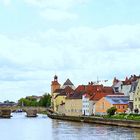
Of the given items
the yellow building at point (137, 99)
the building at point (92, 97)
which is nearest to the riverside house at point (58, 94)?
the building at point (92, 97)

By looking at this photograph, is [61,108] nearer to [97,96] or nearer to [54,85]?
[54,85]

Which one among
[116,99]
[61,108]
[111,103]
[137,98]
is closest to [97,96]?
[116,99]

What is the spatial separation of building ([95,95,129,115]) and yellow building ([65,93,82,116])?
57.8 feet

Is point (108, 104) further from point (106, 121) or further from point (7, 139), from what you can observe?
point (7, 139)

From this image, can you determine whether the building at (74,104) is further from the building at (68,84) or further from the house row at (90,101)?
the building at (68,84)

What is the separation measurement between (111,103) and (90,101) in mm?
14612

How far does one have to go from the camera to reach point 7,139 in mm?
62812

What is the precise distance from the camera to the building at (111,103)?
109975 millimetres

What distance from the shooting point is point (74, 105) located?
13938 cm

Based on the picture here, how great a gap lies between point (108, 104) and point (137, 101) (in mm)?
10742

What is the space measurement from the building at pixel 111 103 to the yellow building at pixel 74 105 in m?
17.6

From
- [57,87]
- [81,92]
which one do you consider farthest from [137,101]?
[57,87]

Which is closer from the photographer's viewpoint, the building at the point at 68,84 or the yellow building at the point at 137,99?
the yellow building at the point at 137,99

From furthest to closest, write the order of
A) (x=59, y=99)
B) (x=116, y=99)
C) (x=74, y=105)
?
1. (x=59, y=99)
2. (x=74, y=105)
3. (x=116, y=99)
